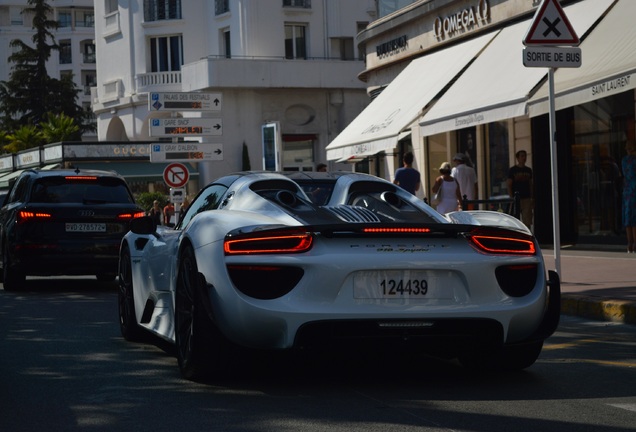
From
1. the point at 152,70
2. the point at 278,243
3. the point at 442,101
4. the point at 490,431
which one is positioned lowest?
the point at 490,431

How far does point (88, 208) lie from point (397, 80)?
44.7ft

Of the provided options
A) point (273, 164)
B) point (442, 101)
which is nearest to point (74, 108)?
point (273, 164)

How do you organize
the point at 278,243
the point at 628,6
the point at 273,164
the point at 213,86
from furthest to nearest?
the point at 213,86
the point at 273,164
the point at 628,6
the point at 278,243

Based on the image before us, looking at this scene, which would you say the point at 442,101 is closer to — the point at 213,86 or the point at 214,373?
the point at 214,373

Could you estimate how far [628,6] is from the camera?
18.8 m

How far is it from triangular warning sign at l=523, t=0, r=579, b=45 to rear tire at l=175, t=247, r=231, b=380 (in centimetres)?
681

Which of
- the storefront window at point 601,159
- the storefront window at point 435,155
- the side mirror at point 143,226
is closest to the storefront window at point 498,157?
the storefront window at point 601,159

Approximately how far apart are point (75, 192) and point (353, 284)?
1025 centimetres

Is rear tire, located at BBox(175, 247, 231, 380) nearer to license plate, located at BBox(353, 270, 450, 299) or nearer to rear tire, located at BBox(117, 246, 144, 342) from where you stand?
license plate, located at BBox(353, 270, 450, 299)

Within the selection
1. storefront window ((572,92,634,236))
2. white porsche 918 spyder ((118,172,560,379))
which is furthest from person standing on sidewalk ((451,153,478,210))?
white porsche 918 spyder ((118,172,560,379))

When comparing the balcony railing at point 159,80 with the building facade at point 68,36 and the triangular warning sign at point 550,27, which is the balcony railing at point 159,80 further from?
the building facade at point 68,36

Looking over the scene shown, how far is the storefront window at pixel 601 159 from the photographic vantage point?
21016 mm

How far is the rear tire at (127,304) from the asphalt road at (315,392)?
13 centimetres

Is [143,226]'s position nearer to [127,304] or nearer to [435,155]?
[127,304]
